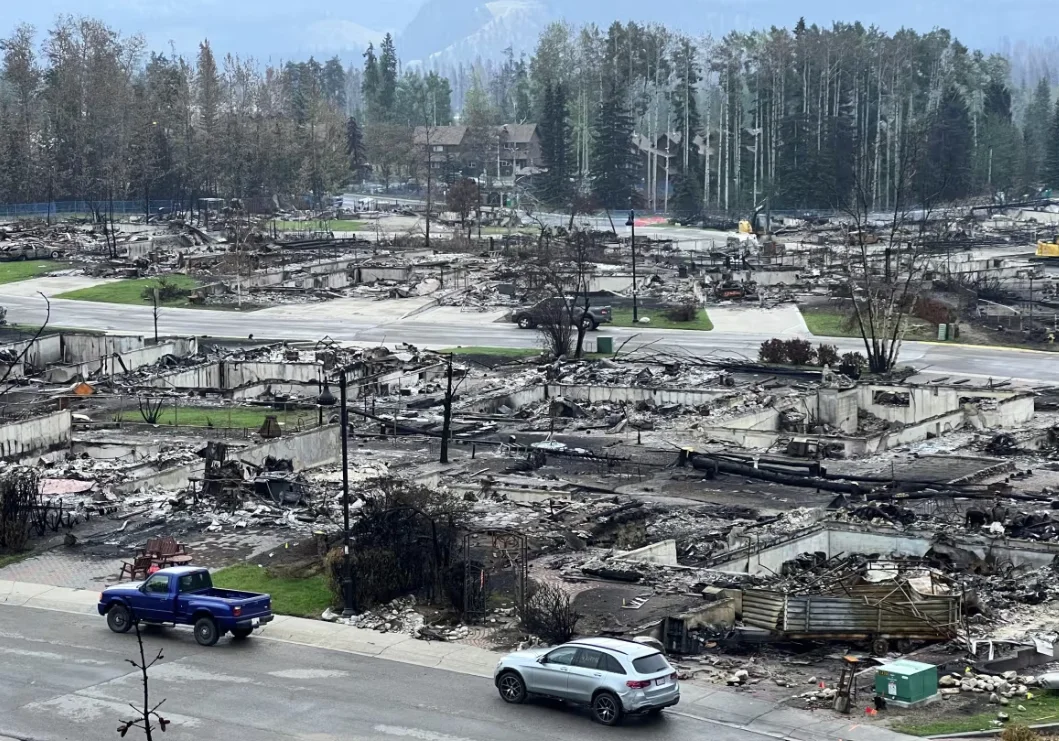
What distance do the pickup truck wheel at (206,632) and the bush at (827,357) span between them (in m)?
38.5

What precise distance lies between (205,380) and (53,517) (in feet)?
80.3

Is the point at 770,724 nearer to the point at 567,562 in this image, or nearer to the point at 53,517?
the point at 567,562

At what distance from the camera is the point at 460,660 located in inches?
1006

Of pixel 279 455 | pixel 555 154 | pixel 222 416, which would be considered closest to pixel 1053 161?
pixel 555 154

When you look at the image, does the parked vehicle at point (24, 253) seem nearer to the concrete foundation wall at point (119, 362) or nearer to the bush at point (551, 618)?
the concrete foundation wall at point (119, 362)

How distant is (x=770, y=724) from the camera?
2214cm

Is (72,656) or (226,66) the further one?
(226,66)

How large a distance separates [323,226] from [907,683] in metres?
112

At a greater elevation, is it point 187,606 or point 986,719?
point 187,606

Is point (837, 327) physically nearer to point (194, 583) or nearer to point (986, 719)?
point (194, 583)

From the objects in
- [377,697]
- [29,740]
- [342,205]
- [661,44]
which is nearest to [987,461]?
[377,697]

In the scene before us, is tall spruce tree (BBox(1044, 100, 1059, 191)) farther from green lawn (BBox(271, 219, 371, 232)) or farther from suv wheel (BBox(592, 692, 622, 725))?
suv wheel (BBox(592, 692, 622, 725))

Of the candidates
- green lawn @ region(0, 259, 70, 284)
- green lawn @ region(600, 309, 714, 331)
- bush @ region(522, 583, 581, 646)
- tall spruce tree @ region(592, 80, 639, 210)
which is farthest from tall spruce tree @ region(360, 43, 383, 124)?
bush @ region(522, 583, 581, 646)

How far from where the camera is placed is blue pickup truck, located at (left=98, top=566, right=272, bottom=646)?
26.5m
